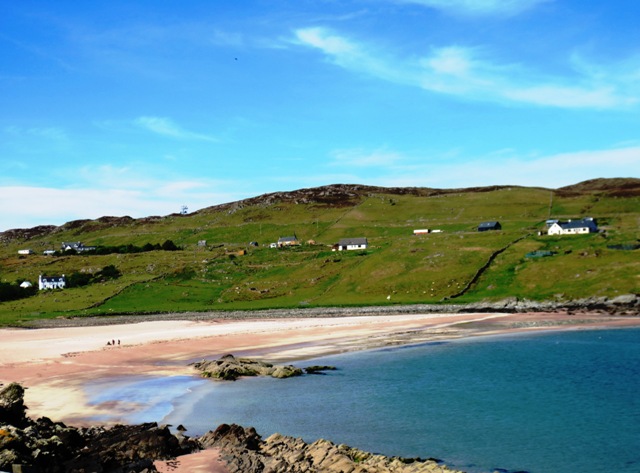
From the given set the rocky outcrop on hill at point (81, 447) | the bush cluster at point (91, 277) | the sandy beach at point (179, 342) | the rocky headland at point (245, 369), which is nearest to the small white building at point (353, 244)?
the bush cluster at point (91, 277)

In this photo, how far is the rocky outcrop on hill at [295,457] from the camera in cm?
2539

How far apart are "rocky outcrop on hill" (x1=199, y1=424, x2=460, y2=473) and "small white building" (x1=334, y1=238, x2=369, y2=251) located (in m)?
126

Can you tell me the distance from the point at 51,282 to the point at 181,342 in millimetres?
90138

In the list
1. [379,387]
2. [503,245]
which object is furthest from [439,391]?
[503,245]

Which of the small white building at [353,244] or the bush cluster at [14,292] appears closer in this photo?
the bush cluster at [14,292]

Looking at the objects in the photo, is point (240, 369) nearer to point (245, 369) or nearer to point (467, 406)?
point (245, 369)

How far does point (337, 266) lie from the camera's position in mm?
131375

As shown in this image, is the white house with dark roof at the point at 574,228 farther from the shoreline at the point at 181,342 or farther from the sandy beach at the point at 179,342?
the sandy beach at the point at 179,342

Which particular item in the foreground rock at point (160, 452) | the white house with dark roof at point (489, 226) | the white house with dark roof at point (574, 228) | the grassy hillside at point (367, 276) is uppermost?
the white house with dark roof at point (489, 226)

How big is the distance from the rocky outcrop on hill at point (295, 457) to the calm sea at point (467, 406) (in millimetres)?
2556

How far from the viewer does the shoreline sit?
47644 mm

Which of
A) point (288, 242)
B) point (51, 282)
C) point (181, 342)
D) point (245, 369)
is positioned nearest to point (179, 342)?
point (181, 342)

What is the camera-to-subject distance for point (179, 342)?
75312 mm

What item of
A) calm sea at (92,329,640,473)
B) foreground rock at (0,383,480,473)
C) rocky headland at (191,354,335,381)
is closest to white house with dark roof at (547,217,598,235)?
calm sea at (92,329,640,473)
